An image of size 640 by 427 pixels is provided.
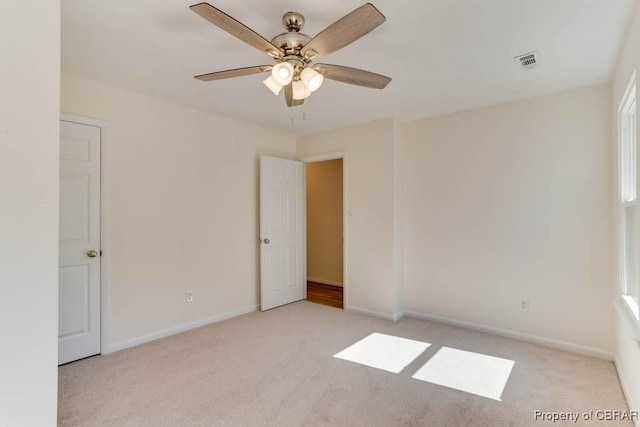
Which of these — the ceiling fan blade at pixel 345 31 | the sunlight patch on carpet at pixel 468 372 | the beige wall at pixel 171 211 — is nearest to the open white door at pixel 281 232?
the beige wall at pixel 171 211

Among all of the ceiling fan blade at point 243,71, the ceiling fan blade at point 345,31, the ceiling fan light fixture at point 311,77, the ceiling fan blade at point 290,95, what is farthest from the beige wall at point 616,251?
Answer: the ceiling fan blade at point 243,71

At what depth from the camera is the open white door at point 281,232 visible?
13.8 feet

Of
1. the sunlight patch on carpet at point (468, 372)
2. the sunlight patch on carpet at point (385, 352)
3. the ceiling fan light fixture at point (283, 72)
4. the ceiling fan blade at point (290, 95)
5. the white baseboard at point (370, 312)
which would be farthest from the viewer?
the white baseboard at point (370, 312)

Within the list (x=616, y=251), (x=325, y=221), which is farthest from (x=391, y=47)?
(x=325, y=221)

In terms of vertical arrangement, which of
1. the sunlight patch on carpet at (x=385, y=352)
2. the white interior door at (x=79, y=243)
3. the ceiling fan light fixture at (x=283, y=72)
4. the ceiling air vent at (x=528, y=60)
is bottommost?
the sunlight patch on carpet at (x=385, y=352)

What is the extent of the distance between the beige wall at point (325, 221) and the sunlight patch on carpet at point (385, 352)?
2.60 meters

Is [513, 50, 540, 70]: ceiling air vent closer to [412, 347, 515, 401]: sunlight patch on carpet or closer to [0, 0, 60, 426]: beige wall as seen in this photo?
[412, 347, 515, 401]: sunlight patch on carpet

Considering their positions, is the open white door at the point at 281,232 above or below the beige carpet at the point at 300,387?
above

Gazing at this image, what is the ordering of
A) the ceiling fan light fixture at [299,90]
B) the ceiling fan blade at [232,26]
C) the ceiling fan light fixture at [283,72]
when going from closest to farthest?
the ceiling fan blade at [232,26], the ceiling fan light fixture at [283,72], the ceiling fan light fixture at [299,90]

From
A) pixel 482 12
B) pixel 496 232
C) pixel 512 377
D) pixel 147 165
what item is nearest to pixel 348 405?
pixel 512 377

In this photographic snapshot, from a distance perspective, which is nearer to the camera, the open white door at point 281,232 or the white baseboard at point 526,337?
the white baseboard at point 526,337

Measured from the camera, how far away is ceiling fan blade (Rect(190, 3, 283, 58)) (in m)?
1.38

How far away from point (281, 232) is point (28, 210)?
3.11 m

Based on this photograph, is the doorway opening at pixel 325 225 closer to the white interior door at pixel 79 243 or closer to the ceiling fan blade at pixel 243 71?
the white interior door at pixel 79 243
